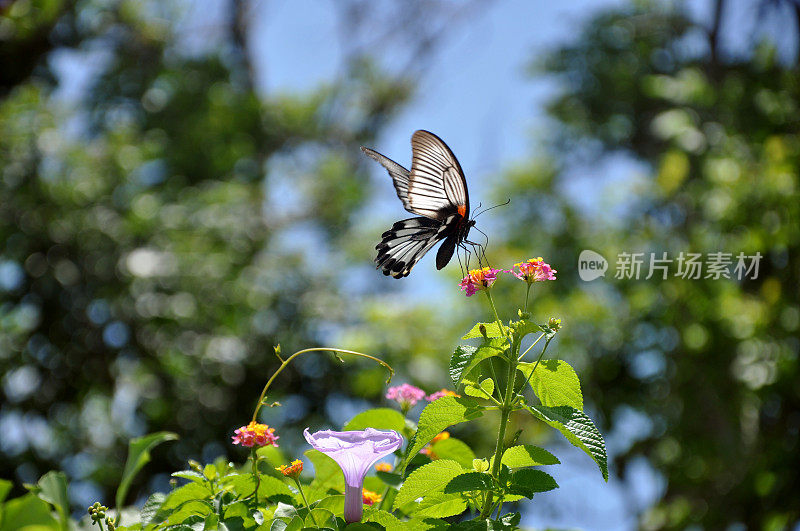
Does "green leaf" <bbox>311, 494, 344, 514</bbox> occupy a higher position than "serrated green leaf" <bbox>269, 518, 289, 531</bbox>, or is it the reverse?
"green leaf" <bbox>311, 494, 344, 514</bbox>

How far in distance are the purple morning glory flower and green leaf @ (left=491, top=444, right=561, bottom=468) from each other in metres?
0.08

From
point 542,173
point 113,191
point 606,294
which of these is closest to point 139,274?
point 113,191

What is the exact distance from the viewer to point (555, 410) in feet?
1.62

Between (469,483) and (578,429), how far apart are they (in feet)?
0.27

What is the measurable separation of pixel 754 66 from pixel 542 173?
4.50 ft

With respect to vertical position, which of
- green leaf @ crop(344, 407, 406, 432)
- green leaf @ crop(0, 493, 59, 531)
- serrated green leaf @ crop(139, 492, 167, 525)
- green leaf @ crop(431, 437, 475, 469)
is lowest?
green leaf @ crop(0, 493, 59, 531)

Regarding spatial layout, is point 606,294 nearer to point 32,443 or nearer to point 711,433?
point 711,433

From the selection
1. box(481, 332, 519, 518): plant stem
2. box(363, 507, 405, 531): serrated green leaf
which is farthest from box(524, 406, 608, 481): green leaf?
box(363, 507, 405, 531): serrated green leaf

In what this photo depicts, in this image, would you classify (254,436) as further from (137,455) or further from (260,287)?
(260,287)

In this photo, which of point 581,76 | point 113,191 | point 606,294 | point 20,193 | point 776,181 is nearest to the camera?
point 776,181

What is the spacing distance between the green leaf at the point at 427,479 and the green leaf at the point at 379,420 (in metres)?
0.13

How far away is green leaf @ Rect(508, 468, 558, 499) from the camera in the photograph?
0.49 meters

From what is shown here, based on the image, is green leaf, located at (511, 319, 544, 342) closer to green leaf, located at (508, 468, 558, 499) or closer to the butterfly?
green leaf, located at (508, 468, 558, 499)

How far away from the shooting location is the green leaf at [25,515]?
421mm
